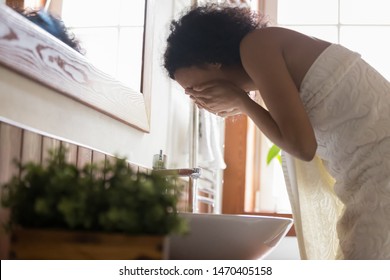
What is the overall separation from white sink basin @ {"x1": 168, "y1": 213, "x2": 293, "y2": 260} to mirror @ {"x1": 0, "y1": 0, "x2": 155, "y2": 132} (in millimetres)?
367

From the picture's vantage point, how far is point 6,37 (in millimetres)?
851

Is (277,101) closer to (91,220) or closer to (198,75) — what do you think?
(198,75)

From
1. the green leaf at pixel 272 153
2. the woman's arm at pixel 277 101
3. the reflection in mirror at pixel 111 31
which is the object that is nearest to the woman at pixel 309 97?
the woman's arm at pixel 277 101

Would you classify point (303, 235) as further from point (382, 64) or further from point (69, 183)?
point (382, 64)

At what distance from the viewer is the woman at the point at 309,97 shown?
3.37 ft

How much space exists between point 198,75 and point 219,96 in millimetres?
69

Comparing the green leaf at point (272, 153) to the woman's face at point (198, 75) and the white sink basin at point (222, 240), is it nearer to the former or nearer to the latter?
the woman's face at point (198, 75)

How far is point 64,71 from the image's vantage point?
3.39 feet

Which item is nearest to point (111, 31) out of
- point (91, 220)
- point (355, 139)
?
point (355, 139)

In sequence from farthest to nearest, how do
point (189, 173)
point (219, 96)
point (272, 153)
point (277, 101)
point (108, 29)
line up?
point (272, 153) → point (189, 173) → point (108, 29) → point (219, 96) → point (277, 101)

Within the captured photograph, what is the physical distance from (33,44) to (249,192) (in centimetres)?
218

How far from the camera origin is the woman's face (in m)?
1.16
